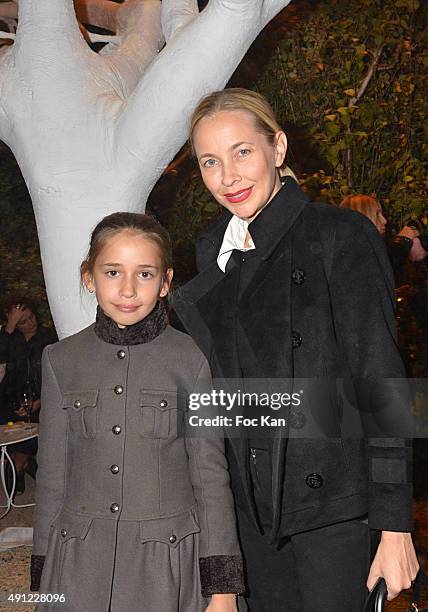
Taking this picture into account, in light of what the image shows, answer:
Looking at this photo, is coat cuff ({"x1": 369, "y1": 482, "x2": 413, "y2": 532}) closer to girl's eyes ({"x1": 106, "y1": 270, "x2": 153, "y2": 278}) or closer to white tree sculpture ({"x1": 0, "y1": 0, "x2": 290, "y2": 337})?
girl's eyes ({"x1": 106, "y1": 270, "x2": 153, "y2": 278})

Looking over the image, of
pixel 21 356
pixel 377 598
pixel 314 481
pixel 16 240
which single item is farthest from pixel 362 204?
pixel 377 598

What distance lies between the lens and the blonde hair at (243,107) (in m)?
1.12

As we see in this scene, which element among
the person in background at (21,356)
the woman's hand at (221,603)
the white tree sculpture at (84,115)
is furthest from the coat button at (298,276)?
the person in background at (21,356)

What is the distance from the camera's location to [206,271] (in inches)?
47.8

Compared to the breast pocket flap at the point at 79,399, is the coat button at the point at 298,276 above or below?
above

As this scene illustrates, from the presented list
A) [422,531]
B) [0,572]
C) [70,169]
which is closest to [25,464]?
[0,572]

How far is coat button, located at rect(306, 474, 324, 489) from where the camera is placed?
1098mm

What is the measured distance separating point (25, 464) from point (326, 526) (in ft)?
7.76


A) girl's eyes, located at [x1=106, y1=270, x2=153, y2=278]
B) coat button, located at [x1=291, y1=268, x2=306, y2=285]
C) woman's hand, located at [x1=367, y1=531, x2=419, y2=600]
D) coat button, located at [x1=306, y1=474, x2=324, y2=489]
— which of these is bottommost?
woman's hand, located at [x1=367, y1=531, x2=419, y2=600]

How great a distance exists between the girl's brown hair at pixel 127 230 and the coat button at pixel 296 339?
0.71ft

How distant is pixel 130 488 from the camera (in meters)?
1.16

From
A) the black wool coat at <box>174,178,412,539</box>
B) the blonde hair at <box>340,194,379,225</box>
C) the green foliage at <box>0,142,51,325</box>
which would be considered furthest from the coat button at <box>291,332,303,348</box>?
the green foliage at <box>0,142,51,325</box>

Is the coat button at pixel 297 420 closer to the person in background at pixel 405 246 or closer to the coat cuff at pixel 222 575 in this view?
the coat cuff at pixel 222 575

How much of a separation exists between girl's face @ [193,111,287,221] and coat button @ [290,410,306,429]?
0.28m
